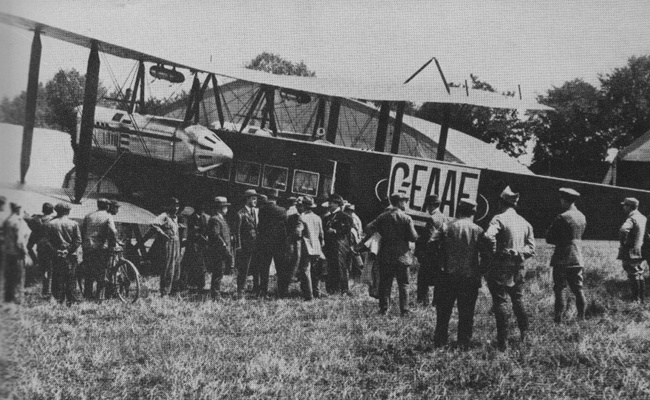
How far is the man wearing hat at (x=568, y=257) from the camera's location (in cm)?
645

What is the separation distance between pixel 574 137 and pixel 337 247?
24557 mm

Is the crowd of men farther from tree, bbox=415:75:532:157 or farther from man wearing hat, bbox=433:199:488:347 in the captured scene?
tree, bbox=415:75:532:157

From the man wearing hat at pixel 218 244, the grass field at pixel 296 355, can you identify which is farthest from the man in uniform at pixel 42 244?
the man wearing hat at pixel 218 244

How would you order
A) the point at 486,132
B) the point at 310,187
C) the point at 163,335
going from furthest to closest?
the point at 486,132 → the point at 310,187 → the point at 163,335

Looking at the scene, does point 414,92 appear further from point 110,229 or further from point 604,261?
point 110,229

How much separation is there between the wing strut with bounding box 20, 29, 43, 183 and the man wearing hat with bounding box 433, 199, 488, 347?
5634 millimetres

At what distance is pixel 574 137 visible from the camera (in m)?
28.7

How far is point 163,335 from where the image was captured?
5.40m

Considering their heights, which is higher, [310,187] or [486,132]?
[486,132]

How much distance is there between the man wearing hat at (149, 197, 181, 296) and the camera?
795 centimetres

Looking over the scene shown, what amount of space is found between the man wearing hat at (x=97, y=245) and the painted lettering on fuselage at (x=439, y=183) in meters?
5.85

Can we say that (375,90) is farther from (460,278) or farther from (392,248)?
(460,278)

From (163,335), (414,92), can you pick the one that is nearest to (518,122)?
(414,92)

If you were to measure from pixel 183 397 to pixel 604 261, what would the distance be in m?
11.6
